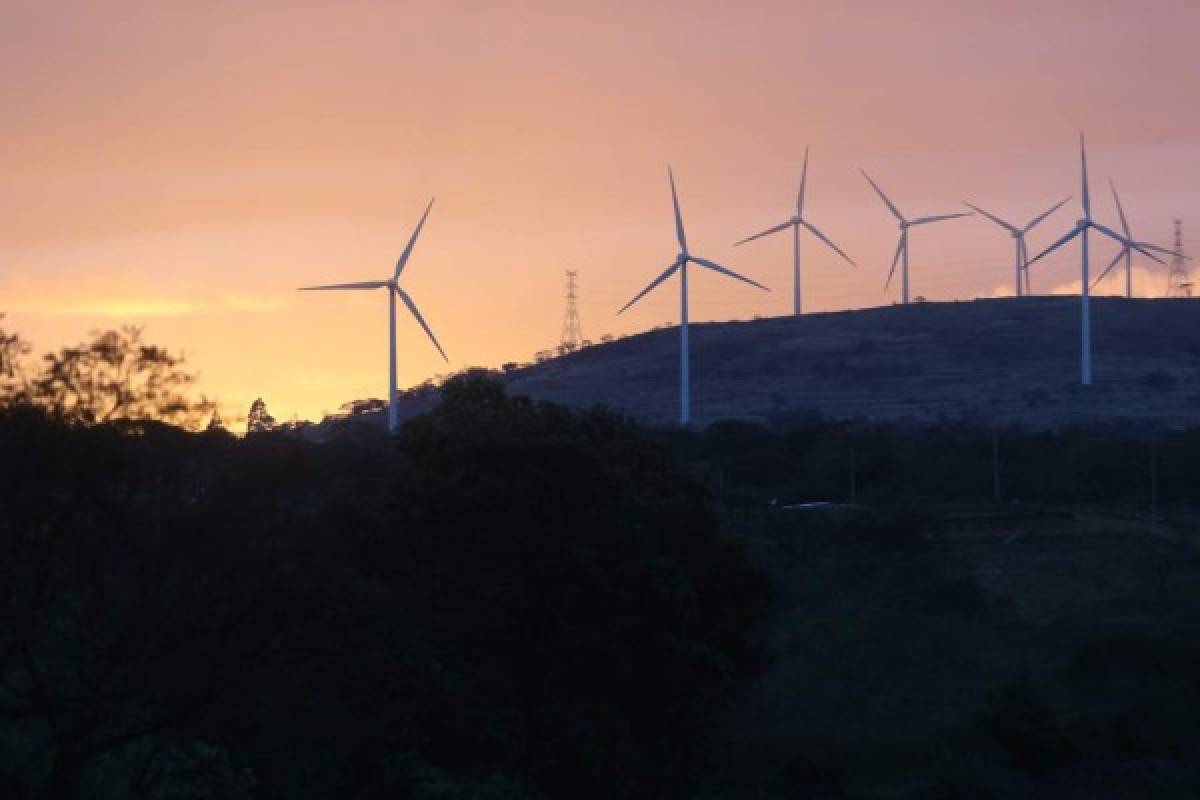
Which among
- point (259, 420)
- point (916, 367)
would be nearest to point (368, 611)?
point (259, 420)

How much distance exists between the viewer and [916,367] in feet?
585

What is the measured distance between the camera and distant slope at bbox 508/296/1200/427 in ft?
535

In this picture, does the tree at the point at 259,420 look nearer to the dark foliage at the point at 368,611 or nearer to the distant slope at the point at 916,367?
the dark foliage at the point at 368,611

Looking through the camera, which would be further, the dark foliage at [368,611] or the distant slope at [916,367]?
the distant slope at [916,367]

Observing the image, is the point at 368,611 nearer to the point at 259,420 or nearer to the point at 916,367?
the point at 259,420

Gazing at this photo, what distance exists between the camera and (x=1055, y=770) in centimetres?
5756

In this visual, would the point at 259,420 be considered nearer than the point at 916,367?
Yes

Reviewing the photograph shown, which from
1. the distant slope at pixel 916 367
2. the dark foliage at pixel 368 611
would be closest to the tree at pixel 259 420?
the dark foliage at pixel 368 611

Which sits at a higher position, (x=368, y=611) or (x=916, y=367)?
(x=916, y=367)

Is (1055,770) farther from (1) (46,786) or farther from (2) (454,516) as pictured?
(1) (46,786)

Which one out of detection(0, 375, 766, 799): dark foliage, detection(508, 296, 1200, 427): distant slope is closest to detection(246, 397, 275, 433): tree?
detection(0, 375, 766, 799): dark foliage

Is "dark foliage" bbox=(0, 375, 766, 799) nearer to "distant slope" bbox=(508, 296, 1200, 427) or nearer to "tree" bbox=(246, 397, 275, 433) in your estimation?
"tree" bbox=(246, 397, 275, 433)

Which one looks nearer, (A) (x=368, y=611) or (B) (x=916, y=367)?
(A) (x=368, y=611)

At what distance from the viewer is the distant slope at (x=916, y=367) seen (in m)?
163
